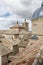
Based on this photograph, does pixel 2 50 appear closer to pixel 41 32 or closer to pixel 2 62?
pixel 2 62

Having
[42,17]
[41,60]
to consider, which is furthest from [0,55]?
[42,17]

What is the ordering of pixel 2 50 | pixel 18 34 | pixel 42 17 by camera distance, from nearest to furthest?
pixel 2 50 → pixel 42 17 → pixel 18 34

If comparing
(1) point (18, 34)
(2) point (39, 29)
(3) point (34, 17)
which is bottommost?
(1) point (18, 34)

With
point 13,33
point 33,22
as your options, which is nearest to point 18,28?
point 13,33

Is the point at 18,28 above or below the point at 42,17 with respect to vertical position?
below

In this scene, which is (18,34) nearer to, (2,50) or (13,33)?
(13,33)

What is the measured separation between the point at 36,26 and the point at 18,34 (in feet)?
30.9

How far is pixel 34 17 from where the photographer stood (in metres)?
23.9

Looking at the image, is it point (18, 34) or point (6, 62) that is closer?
point (6, 62)

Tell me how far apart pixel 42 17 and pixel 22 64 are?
16131mm

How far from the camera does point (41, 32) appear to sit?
2319cm

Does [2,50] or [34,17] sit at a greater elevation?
[34,17]

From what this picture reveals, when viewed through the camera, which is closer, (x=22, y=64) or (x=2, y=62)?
(x=22, y=64)

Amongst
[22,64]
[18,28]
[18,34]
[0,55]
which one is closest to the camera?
[22,64]
